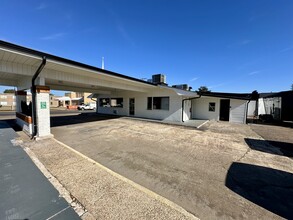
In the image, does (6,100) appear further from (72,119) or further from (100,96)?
(72,119)

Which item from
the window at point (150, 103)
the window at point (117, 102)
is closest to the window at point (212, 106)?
the window at point (150, 103)

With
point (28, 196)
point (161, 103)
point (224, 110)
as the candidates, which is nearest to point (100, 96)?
point (161, 103)

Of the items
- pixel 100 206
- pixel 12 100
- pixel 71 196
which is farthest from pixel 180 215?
pixel 12 100

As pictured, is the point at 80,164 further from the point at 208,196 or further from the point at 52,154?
the point at 208,196

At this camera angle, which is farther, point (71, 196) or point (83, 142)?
point (83, 142)

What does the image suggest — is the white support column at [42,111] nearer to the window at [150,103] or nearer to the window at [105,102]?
the window at [150,103]

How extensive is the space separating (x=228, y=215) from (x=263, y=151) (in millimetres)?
4477

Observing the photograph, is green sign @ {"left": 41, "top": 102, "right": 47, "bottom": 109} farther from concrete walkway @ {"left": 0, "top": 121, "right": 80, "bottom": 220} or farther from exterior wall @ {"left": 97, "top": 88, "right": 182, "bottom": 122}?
exterior wall @ {"left": 97, "top": 88, "right": 182, "bottom": 122}

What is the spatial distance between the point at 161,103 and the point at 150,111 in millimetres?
1478

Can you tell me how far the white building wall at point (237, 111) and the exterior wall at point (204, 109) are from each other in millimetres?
1159

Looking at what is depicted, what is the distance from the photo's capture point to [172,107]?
38.5 ft

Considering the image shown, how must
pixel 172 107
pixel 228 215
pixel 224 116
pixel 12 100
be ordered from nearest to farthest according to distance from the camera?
pixel 228 215 → pixel 172 107 → pixel 224 116 → pixel 12 100

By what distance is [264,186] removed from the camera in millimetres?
2949

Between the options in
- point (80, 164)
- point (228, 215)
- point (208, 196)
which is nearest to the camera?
point (228, 215)
